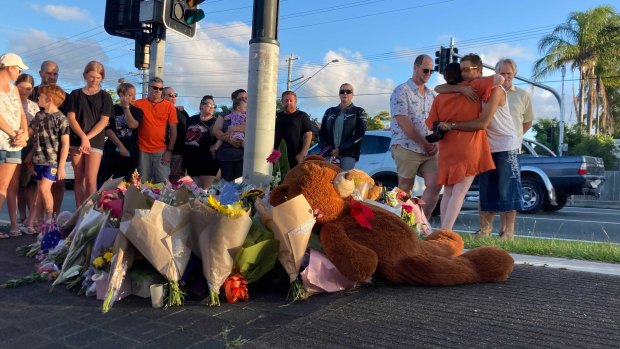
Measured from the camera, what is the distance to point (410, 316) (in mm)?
2574

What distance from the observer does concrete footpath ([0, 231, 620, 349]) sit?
229cm

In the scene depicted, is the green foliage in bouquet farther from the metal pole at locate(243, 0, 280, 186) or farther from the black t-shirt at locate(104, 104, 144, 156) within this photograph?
the black t-shirt at locate(104, 104, 144, 156)

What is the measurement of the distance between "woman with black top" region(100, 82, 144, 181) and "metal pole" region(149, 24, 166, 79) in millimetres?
431

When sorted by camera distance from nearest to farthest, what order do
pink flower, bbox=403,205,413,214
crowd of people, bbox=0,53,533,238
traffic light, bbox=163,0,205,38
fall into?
1. pink flower, bbox=403,205,413,214
2. crowd of people, bbox=0,53,533,238
3. traffic light, bbox=163,0,205,38

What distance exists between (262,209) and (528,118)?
3.92 m

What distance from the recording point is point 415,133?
511 centimetres

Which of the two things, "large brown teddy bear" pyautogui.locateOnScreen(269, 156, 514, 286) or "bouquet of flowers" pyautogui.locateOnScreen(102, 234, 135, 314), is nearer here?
"bouquet of flowers" pyautogui.locateOnScreen(102, 234, 135, 314)

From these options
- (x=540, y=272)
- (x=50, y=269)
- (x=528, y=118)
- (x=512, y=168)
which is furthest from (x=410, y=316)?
(x=528, y=118)

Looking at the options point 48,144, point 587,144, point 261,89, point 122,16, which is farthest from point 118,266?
point 587,144

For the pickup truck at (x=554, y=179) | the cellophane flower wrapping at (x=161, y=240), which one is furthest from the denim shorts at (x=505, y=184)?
the pickup truck at (x=554, y=179)

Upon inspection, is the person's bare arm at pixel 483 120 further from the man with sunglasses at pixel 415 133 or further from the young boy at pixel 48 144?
the young boy at pixel 48 144

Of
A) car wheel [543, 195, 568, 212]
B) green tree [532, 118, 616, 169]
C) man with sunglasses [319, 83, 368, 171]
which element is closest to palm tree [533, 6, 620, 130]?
green tree [532, 118, 616, 169]

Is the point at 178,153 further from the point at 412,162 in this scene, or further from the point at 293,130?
the point at 412,162

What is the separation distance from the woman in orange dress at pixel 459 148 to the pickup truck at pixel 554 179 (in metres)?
6.99
